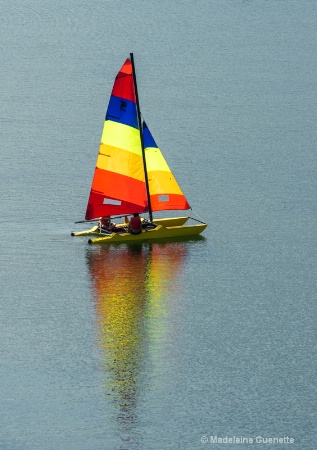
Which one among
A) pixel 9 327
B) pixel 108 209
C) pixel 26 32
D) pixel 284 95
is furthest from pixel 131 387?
pixel 26 32

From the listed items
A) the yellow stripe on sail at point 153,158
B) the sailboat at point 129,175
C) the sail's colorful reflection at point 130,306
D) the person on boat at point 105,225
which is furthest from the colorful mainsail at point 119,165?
the sail's colorful reflection at point 130,306

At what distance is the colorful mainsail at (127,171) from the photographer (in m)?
89.2

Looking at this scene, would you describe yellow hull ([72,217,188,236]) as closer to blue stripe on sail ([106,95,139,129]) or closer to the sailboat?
the sailboat

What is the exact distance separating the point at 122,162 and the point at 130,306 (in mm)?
15629

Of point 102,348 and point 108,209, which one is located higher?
point 108,209

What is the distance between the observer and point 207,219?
9538cm

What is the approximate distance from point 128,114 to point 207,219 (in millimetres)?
10355

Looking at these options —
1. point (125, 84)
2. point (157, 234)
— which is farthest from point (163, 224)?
point (125, 84)

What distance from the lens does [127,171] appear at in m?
89.5

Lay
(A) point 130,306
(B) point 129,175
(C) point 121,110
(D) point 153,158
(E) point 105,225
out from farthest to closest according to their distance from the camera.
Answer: (D) point 153,158, (B) point 129,175, (C) point 121,110, (E) point 105,225, (A) point 130,306

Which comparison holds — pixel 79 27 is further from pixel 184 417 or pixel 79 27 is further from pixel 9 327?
pixel 184 417

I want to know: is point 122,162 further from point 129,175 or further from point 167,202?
point 167,202

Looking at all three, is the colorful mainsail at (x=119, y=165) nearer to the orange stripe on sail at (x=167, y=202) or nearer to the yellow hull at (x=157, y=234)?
the orange stripe on sail at (x=167, y=202)

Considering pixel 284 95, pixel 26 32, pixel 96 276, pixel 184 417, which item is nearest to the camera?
pixel 184 417
